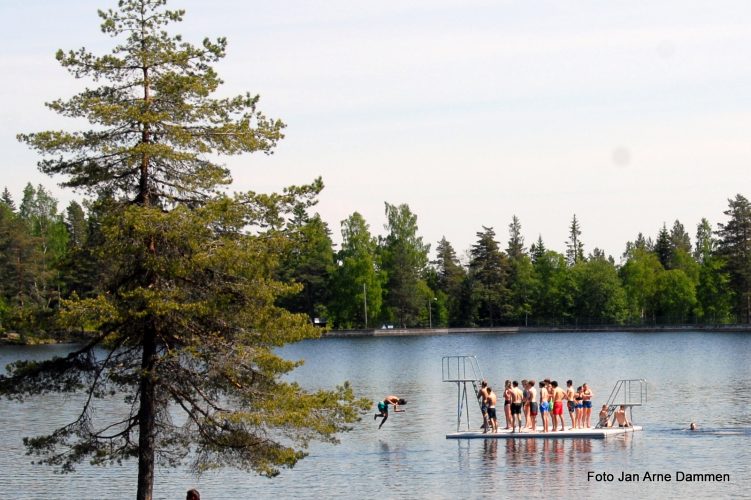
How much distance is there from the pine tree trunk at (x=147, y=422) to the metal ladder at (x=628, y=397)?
76.7 feet

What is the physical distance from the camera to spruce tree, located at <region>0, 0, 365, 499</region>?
992 inches

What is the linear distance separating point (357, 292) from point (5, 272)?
53.2 m

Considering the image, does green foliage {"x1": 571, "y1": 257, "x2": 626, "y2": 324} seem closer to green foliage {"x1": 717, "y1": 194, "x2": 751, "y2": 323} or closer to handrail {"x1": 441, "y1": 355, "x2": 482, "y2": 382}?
green foliage {"x1": 717, "y1": 194, "x2": 751, "y2": 323}

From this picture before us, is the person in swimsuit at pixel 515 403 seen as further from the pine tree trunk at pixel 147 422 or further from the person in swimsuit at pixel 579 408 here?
the pine tree trunk at pixel 147 422

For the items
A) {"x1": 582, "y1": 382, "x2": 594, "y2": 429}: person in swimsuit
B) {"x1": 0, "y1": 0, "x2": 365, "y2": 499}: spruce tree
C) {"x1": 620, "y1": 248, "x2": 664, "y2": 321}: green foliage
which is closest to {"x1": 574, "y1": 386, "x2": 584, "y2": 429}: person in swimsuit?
{"x1": 582, "y1": 382, "x2": 594, "y2": 429}: person in swimsuit

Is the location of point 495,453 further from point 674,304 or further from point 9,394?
point 674,304

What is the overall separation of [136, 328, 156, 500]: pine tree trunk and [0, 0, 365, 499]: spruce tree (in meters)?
0.03

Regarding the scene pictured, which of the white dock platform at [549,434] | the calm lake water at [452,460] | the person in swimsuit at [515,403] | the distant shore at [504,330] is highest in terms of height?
the distant shore at [504,330]

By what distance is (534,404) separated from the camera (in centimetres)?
4362

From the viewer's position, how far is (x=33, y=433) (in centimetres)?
5172

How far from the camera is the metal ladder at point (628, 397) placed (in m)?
45.4

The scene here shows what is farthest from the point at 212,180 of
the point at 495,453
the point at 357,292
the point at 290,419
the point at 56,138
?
the point at 357,292

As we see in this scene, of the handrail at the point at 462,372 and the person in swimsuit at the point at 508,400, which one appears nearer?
the person in swimsuit at the point at 508,400

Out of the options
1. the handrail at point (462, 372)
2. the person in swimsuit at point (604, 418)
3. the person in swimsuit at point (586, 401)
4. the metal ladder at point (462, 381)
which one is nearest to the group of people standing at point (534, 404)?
the person in swimsuit at point (586, 401)
